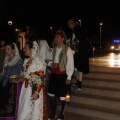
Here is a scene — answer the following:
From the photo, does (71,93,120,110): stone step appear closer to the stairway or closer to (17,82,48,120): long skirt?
the stairway

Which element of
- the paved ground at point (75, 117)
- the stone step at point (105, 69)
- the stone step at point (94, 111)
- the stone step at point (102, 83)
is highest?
the stone step at point (105, 69)

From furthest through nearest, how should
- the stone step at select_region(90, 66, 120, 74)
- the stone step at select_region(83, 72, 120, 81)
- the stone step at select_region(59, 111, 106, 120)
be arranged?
1. the stone step at select_region(90, 66, 120, 74)
2. the stone step at select_region(83, 72, 120, 81)
3. the stone step at select_region(59, 111, 106, 120)

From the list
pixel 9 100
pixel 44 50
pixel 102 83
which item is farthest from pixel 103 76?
pixel 9 100

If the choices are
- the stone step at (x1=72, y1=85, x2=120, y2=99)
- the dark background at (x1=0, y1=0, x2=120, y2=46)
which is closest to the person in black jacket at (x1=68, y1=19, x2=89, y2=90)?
the stone step at (x1=72, y1=85, x2=120, y2=99)

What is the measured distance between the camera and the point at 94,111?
6617 millimetres

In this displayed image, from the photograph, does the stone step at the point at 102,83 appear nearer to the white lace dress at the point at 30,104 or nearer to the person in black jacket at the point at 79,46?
the person in black jacket at the point at 79,46

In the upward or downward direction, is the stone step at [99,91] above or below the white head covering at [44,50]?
below

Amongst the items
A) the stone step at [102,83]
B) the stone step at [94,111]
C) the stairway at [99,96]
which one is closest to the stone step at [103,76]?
the stairway at [99,96]

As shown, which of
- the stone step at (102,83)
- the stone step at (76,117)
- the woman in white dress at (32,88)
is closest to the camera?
the woman in white dress at (32,88)

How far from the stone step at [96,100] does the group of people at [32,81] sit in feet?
3.09

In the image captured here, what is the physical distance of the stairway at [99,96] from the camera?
6586 millimetres

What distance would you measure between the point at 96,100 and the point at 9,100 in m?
2.42

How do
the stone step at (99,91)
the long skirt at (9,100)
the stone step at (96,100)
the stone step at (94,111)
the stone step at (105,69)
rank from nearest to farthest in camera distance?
the long skirt at (9,100) < the stone step at (94,111) < the stone step at (96,100) < the stone step at (99,91) < the stone step at (105,69)

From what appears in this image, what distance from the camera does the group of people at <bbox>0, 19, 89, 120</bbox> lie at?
5070 mm
